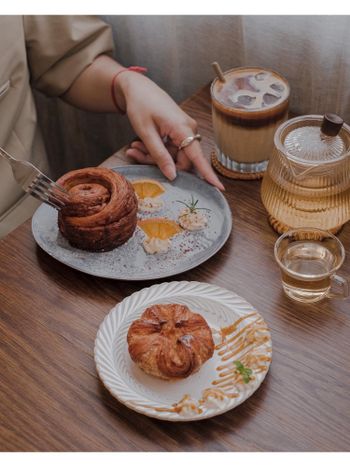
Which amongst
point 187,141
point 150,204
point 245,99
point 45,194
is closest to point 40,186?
point 45,194

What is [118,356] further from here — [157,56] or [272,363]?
[157,56]

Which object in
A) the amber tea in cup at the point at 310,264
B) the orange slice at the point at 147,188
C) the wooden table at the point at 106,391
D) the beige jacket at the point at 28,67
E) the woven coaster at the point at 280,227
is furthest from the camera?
the beige jacket at the point at 28,67

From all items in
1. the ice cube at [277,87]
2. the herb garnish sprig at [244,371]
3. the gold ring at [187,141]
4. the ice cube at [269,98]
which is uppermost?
the ice cube at [277,87]

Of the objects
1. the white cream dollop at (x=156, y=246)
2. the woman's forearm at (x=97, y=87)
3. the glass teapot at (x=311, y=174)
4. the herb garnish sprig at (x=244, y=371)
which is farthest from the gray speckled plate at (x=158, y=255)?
the woman's forearm at (x=97, y=87)

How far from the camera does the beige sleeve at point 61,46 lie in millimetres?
1500

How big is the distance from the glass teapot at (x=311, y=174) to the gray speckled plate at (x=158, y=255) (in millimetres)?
109

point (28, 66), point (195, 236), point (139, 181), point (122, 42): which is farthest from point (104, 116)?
point (195, 236)

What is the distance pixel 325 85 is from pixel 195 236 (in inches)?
19.5

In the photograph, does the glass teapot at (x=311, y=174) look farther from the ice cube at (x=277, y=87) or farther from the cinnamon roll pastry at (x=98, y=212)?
the cinnamon roll pastry at (x=98, y=212)

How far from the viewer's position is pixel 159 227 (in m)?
1.22

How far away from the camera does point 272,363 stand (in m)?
1.00

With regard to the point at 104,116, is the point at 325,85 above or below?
above

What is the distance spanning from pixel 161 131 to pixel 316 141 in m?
0.35
